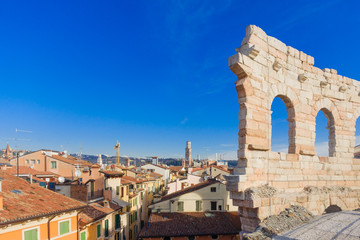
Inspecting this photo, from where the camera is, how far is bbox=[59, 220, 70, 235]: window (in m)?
12.7

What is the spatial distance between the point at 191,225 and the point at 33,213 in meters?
13.8

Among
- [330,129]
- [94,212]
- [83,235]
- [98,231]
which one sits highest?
[330,129]

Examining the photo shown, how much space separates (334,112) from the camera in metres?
11.6

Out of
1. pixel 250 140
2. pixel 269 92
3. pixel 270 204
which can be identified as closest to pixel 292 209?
pixel 270 204

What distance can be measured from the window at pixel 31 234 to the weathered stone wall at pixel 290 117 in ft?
29.6

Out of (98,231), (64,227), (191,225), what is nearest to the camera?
(64,227)

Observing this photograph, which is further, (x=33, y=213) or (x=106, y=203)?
(x=106, y=203)

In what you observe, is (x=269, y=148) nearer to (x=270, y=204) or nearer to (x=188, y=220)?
(x=270, y=204)

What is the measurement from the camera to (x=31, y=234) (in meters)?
10.8

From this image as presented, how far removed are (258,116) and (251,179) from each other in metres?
2.20

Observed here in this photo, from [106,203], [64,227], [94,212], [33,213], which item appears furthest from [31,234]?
[106,203]

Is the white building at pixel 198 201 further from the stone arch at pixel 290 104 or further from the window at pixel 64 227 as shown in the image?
the stone arch at pixel 290 104

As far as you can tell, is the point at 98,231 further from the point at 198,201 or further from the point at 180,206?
the point at 198,201

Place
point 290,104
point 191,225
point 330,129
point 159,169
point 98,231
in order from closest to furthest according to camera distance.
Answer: point 290,104 < point 330,129 < point 98,231 < point 191,225 < point 159,169
